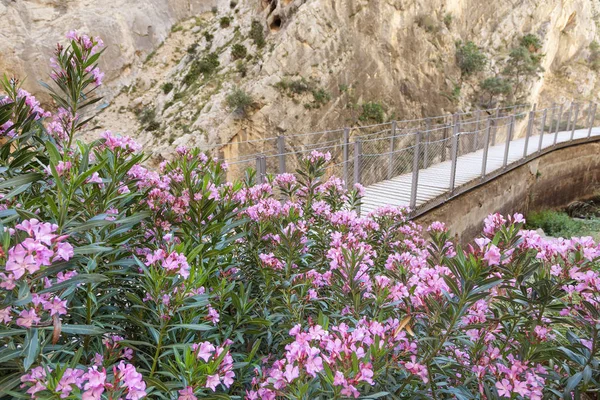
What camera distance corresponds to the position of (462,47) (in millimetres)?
17828

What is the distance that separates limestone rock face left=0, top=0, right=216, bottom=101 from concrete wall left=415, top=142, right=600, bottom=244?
1840 cm

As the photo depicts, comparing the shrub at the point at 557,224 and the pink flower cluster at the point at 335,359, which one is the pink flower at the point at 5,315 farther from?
the shrub at the point at 557,224

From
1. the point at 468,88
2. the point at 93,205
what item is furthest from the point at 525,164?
the point at 93,205

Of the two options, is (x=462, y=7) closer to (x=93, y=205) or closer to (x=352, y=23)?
(x=352, y=23)

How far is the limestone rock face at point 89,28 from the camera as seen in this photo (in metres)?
17.2

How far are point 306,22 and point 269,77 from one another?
9.40ft

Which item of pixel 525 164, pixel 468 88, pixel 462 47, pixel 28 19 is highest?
pixel 28 19

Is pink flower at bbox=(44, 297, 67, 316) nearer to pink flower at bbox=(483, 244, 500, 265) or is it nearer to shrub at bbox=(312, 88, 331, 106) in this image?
pink flower at bbox=(483, 244, 500, 265)

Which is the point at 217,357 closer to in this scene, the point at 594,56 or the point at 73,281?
the point at 73,281

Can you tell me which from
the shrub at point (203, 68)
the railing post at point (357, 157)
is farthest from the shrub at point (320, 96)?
the railing post at point (357, 157)

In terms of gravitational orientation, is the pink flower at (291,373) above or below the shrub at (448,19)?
below

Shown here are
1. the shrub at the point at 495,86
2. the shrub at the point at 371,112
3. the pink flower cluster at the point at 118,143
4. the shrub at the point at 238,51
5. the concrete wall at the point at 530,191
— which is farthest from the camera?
the shrub at the point at 495,86

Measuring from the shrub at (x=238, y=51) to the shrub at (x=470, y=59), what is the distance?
1047 centimetres

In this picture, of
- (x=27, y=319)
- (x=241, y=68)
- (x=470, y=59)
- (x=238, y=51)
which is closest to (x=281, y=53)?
(x=241, y=68)
